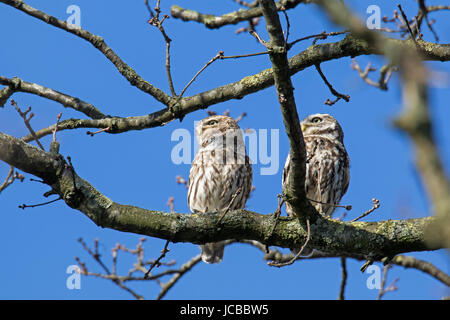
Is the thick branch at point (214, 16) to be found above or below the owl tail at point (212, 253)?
above

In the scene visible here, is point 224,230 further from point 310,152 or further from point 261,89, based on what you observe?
point 310,152

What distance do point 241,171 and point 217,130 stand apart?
81cm

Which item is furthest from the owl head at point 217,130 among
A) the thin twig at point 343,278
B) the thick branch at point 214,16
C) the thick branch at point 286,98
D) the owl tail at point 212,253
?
the thick branch at point 286,98

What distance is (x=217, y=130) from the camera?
21.8 feet

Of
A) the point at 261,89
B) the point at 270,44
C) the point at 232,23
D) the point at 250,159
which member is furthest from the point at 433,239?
the point at 250,159

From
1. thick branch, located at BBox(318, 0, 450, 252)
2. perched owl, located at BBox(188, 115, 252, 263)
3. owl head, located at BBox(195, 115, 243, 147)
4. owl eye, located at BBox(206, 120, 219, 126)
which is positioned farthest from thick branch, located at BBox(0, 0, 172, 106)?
thick branch, located at BBox(318, 0, 450, 252)

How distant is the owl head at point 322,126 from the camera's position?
638 centimetres

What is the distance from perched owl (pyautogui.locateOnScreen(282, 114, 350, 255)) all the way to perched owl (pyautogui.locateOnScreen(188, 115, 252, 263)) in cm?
51

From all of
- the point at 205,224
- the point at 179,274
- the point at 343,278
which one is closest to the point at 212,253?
Answer: the point at 179,274

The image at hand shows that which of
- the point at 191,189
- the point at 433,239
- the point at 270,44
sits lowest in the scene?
the point at 433,239

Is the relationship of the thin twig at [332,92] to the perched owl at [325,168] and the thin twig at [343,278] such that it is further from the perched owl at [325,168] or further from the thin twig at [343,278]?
the thin twig at [343,278]

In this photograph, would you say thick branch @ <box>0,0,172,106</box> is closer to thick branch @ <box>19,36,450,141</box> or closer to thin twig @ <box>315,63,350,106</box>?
thick branch @ <box>19,36,450,141</box>

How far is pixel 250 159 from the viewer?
627 cm
